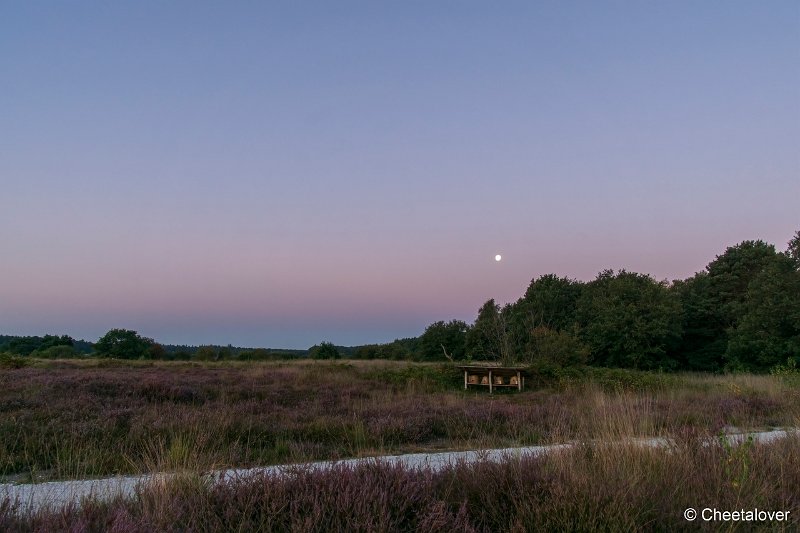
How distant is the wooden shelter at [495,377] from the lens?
63.8 ft

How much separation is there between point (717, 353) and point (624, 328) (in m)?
→ 8.49

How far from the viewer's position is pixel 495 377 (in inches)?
784

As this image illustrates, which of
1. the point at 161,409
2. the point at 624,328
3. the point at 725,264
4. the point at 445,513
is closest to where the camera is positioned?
the point at 445,513

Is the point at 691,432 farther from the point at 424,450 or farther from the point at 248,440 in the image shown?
the point at 248,440

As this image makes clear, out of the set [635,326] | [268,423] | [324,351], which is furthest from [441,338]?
[268,423]

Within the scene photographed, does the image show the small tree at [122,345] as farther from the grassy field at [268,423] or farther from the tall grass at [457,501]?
the tall grass at [457,501]

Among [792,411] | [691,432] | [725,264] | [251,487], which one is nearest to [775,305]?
[725,264]

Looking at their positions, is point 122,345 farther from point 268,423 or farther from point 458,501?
point 458,501

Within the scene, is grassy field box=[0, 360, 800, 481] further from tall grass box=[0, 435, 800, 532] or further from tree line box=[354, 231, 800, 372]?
tree line box=[354, 231, 800, 372]

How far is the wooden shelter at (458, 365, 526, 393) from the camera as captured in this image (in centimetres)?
1944

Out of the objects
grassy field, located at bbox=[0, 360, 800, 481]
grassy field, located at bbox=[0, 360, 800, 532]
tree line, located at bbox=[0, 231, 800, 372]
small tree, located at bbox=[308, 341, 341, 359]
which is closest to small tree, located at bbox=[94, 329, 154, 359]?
tree line, located at bbox=[0, 231, 800, 372]

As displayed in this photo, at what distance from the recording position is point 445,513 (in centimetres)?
321

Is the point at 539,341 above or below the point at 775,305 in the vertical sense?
below

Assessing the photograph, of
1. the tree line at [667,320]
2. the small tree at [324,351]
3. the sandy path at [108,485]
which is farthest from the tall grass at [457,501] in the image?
the small tree at [324,351]
